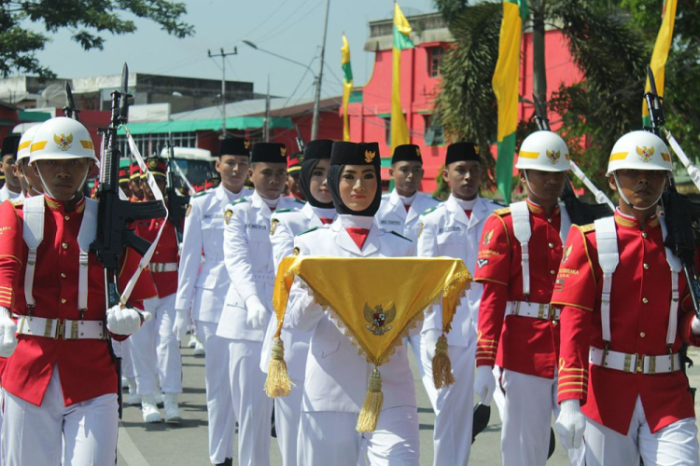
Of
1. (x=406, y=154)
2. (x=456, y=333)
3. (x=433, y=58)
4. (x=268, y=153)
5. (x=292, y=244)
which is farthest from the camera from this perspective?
(x=433, y=58)

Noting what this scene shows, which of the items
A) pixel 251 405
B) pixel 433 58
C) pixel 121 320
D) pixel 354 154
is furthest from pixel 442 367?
pixel 433 58

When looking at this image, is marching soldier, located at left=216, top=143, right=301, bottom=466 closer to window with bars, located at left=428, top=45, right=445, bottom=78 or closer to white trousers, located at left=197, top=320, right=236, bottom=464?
white trousers, located at left=197, top=320, right=236, bottom=464

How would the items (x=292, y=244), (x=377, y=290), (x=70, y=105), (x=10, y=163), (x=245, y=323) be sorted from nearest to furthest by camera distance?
(x=377, y=290) → (x=292, y=244) → (x=70, y=105) → (x=245, y=323) → (x=10, y=163)

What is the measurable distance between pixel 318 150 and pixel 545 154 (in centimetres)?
164

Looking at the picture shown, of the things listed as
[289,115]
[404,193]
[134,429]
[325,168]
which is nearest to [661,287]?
[325,168]

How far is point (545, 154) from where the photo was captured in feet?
23.6

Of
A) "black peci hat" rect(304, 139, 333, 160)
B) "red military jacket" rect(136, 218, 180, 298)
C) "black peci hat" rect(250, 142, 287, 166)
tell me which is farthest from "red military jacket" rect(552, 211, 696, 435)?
"red military jacket" rect(136, 218, 180, 298)

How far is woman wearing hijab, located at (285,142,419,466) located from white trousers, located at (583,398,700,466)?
38.7 inches

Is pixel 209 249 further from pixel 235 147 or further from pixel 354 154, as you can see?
pixel 354 154

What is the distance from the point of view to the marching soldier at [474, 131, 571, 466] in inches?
275

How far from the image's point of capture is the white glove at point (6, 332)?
543cm

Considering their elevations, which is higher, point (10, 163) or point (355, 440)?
point (10, 163)

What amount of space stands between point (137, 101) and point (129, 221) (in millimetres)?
66969

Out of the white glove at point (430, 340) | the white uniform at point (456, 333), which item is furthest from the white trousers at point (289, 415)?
the white glove at point (430, 340)
